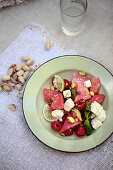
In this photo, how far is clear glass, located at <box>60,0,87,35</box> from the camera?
5.08 feet

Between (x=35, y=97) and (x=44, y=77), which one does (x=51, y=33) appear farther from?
(x=35, y=97)

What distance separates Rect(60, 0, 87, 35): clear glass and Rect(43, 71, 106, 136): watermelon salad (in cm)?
31

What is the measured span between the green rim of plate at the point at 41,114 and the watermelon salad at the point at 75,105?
0.03 metres

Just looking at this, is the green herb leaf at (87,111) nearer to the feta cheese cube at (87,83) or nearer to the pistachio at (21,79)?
the feta cheese cube at (87,83)

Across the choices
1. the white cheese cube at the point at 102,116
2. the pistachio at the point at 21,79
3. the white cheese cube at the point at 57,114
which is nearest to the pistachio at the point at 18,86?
the pistachio at the point at 21,79

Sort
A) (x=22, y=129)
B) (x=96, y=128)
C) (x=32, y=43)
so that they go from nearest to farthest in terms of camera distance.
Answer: (x=96, y=128) < (x=22, y=129) < (x=32, y=43)

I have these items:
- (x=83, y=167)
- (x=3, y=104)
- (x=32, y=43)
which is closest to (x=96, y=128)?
(x=83, y=167)

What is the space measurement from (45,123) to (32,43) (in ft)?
1.70

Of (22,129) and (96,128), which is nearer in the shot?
(96,128)

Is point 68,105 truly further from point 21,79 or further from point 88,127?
point 21,79

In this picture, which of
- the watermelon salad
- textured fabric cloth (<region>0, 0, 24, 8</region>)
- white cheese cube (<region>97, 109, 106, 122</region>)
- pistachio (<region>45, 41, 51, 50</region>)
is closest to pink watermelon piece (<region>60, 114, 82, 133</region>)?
the watermelon salad

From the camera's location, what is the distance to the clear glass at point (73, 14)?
5.08 feet

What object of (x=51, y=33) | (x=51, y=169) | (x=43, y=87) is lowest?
(x=51, y=169)

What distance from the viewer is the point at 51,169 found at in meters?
1.35
